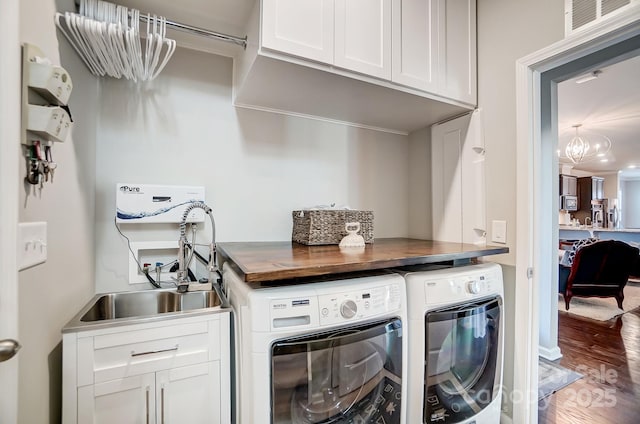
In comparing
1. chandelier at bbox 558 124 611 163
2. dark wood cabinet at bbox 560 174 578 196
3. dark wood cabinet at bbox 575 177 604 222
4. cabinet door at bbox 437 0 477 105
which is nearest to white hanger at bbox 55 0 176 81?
cabinet door at bbox 437 0 477 105

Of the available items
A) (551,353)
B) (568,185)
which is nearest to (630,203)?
(568,185)

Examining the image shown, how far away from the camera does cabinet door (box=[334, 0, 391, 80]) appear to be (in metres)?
1.33

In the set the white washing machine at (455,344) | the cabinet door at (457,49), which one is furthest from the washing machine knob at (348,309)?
the cabinet door at (457,49)

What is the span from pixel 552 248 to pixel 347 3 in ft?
8.56

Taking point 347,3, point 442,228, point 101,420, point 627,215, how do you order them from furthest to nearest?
point 627,215 → point 442,228 → point 347,3 → point 101,420

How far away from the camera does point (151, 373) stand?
1.03 m

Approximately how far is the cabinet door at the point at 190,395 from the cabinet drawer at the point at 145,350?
3 centimetres

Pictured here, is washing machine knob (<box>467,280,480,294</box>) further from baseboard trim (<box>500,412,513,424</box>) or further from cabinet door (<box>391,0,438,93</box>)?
cabinet door (<box>391,0,438,93</box>)

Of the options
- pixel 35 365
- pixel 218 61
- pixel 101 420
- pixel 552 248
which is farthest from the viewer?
pixel 552 248

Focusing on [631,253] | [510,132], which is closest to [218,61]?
[510,132]

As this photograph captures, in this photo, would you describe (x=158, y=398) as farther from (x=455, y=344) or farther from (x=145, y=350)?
(x=455, y=344)

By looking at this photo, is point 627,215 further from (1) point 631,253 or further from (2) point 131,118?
(2) point 131,118

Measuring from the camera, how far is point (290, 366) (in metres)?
0.95

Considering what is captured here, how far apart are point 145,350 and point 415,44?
1945 mm
